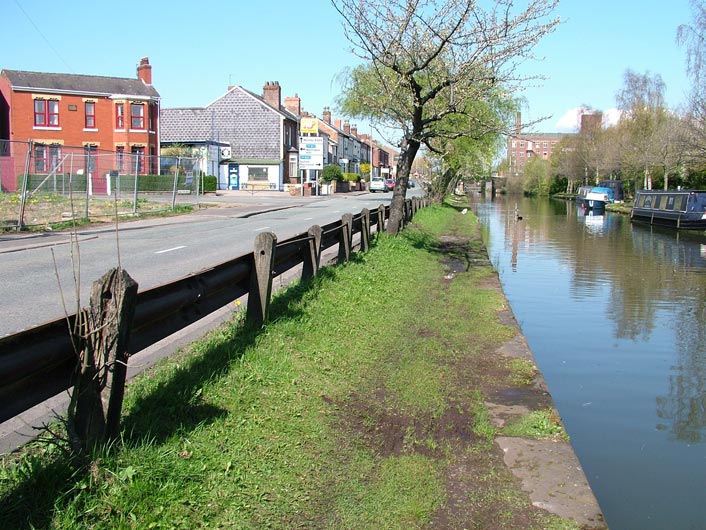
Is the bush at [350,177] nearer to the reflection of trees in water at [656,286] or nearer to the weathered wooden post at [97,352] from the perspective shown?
the reflection of trees in water at [656,286]

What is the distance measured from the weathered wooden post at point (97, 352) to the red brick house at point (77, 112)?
4685cm

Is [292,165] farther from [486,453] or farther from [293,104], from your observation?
[486,453]

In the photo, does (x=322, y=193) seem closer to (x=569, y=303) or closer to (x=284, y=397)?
(x=569, y=303)

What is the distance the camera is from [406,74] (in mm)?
15547

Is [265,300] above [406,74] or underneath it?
underneath

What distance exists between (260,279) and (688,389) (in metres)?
5.58

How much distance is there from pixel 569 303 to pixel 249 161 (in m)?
52.7

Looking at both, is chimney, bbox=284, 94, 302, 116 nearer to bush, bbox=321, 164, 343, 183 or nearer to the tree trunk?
bush, bbox=321, 164, 343, 183

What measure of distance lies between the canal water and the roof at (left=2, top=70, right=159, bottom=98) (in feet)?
121

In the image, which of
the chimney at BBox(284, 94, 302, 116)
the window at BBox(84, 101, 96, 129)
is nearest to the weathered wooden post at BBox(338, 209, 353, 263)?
the window at BBox(84, 101, 96, 129)

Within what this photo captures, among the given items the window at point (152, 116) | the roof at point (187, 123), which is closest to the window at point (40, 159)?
the window at point (152, 116)

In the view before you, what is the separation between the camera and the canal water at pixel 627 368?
18.8 ft

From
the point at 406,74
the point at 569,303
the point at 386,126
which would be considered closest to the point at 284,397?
Result: the point at 569,303

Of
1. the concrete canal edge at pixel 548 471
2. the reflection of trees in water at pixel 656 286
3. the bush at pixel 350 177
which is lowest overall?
the reflection of trees in water at pixel 656 286
